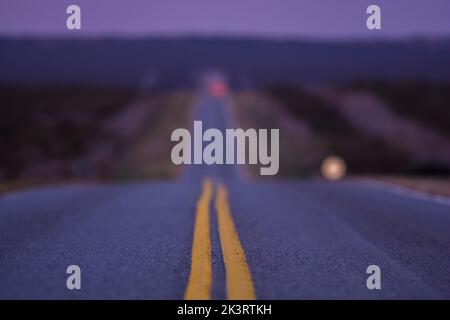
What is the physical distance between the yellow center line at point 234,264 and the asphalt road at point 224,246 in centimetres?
1

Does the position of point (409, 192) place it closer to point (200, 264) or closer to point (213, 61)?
point (200, 264)

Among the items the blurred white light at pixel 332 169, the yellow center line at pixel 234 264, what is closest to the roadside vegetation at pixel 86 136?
the blurred white light at pixel 332 169

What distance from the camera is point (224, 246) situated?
792 cm

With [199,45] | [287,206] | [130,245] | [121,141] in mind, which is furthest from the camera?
[199,45]

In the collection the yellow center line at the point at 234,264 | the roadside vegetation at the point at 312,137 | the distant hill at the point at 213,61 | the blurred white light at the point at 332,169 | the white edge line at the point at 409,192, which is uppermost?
the distant hill at the point at 213,61

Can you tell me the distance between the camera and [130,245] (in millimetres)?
8164

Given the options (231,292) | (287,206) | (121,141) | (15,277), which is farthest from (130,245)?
(121,141)

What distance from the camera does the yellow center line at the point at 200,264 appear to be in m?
5.66

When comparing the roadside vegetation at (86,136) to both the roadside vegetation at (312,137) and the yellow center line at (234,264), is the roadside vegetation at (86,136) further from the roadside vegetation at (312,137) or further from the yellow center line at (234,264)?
the yellow center line at (234,264)

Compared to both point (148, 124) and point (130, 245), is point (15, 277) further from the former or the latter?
point (148, 124)

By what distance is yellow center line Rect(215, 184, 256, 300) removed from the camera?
5.66 meters

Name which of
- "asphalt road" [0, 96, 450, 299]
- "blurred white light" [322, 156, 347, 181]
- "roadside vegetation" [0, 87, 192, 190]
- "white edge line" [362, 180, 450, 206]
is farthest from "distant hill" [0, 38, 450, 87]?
"asphalt road" [0, 96, 450, 299]

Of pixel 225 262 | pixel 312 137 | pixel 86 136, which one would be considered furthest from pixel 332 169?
pixel 225 262
